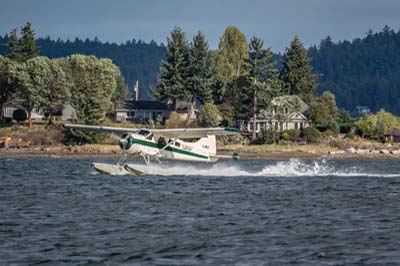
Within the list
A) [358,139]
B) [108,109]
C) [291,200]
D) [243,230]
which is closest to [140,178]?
[291,200]

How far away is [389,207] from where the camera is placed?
2711cm

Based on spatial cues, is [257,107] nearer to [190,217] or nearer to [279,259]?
[190,217]

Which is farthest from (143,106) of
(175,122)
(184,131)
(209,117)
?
(184,131)

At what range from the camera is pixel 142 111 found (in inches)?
3927

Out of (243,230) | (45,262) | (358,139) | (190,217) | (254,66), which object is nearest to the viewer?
(45,262)

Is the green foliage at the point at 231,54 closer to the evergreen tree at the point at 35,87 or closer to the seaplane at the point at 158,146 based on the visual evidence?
the evergreen tree at the point at 35,87

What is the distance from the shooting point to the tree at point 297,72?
106 m

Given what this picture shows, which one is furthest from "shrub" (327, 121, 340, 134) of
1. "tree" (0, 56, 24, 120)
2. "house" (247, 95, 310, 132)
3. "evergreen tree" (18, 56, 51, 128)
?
"tree" (0, 56, 24, 120)

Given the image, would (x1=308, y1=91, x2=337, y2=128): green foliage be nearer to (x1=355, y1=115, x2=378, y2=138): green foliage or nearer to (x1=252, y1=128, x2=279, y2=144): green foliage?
(x1=355, y1=115, x2=378, y2=138): green foliage

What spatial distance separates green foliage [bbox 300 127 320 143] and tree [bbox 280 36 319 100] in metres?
23.7

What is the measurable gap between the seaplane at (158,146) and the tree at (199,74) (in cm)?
4925

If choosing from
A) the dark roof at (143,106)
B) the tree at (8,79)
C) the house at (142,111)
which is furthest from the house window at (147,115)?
the tree at (8,79)

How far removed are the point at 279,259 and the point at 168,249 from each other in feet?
7.95

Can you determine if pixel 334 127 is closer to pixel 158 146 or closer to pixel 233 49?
pixel 233 49
